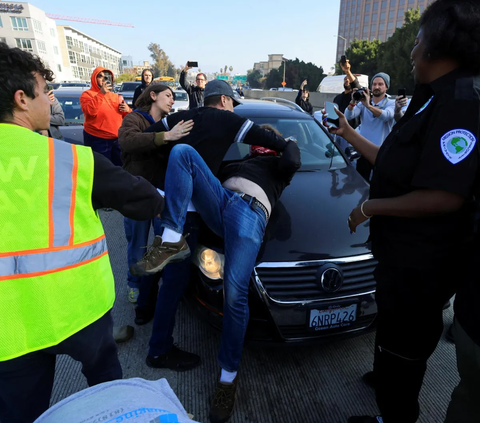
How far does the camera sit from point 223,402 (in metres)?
1.92

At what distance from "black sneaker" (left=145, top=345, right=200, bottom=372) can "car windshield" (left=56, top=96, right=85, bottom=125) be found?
220 inches

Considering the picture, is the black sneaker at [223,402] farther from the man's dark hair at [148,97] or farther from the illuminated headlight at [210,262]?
the man's dark hair at [148,97]

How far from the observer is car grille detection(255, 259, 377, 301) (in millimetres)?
2018

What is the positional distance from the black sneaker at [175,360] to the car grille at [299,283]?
75 cm

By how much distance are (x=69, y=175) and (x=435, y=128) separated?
4.24 feet

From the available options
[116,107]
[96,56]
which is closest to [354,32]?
[96,56]

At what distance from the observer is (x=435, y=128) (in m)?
1.26

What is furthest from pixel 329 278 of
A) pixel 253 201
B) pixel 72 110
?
pixel 72 110

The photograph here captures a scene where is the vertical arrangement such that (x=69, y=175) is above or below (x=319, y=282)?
above

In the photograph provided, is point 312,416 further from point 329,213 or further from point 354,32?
point 354,32

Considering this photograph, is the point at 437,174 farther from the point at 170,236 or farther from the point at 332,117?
the point at 170,236

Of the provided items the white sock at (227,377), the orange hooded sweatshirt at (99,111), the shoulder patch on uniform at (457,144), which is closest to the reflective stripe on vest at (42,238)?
the white sock at (227,377)

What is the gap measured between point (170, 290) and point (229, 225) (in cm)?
58

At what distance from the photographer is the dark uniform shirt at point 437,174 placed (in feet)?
4.02
